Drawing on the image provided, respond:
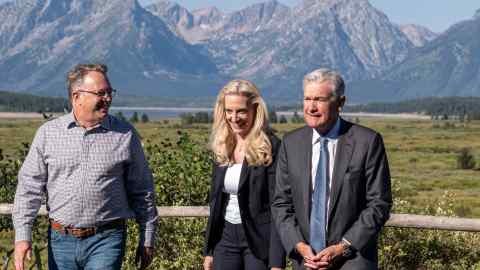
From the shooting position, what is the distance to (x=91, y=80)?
15.9 ft

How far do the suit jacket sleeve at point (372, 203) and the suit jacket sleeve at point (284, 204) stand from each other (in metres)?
0.39

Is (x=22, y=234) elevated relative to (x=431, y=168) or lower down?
elevated

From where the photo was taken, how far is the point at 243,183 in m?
5.23

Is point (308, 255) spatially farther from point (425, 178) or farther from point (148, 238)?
point (425, 178)

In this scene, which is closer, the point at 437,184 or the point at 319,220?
the point at 319,220

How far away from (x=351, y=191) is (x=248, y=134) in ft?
3.10

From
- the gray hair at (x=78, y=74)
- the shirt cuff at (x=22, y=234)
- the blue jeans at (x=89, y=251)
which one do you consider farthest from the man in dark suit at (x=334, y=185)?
the shirt cuff at (x=22, y=234)

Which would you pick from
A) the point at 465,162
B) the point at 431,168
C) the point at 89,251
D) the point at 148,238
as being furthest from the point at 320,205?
the point at 465,162

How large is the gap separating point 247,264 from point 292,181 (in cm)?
79

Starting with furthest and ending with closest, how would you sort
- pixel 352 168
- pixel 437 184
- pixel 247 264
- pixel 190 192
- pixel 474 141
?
pixel 474 141 < pixel 437 184 < pixel 190 192 < pixel 247 264 < pixel 352 168

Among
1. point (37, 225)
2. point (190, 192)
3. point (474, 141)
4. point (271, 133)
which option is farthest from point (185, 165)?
point (474, 141)

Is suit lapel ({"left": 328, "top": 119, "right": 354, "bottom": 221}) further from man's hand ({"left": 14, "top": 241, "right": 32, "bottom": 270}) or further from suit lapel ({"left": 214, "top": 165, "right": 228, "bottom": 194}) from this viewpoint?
man's hand ({"left": 14, "top": 241, "right": 32, "bottom": 270})

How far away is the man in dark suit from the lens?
4730 millimetres

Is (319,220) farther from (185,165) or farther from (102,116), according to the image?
(185,165)
